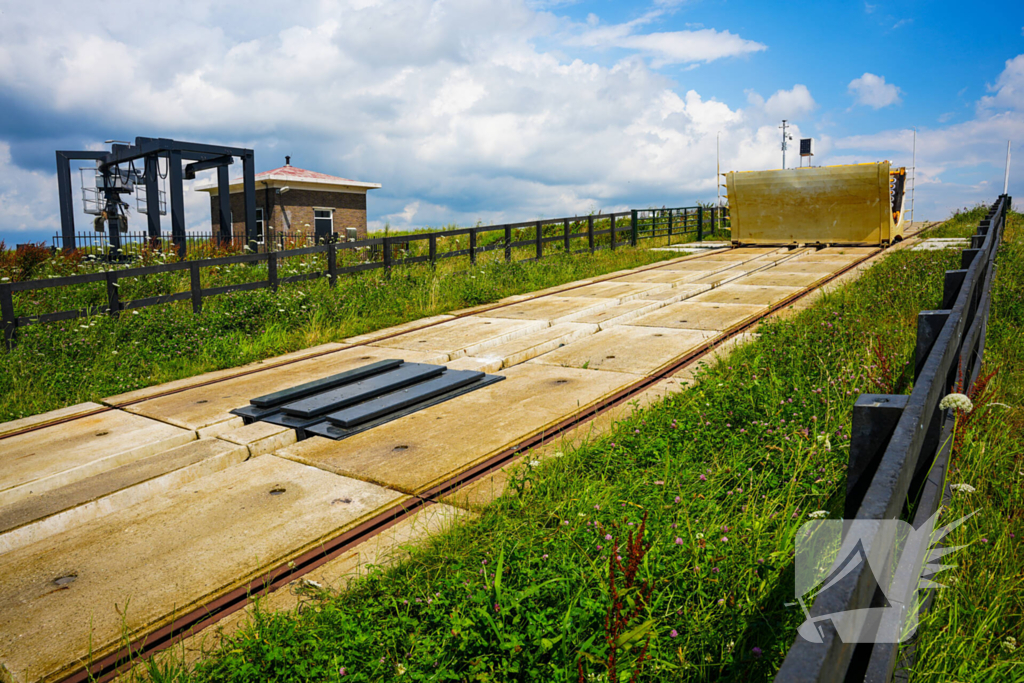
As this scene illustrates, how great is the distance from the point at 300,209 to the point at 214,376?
28688 mm

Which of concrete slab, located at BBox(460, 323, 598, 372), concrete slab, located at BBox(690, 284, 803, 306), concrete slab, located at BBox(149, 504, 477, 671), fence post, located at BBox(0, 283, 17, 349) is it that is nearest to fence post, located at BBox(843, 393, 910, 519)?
concrete slab, located at BBox(149, 504, 477, 671)

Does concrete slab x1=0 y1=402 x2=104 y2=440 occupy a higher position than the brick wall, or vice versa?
the brick wall

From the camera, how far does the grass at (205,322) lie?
6.69 meters

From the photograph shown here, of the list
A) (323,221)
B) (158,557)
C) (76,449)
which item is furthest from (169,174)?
(158,557)

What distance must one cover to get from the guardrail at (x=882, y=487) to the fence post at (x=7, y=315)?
29.0 feet

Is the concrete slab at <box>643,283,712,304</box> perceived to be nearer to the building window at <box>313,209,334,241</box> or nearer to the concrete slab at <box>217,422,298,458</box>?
the concrete slab at <box>217,422,298,458</box>

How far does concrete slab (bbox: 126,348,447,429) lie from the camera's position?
5426 mm

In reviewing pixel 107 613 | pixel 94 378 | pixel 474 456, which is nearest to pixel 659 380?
pixel 474 456

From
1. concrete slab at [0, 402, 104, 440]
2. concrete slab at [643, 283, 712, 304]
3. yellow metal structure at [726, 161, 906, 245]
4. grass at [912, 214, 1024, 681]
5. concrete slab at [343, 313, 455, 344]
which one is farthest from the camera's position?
yellow metal structure at [726, 161, 906, 245]

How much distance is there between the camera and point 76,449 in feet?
15.9

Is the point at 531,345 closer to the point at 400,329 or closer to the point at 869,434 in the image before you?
the point at 400,329

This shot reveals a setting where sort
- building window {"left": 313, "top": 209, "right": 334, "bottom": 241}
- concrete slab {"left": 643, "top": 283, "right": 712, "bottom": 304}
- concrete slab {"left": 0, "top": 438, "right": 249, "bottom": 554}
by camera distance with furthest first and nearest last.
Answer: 1. building window {"left": 313, "top": 209, "right": 334, "bottom": 241}
2. concrete slab {"left": 643, "top": 283, "right": 712, "bottom": 304}
3. concrete slab {"left": 0, "top": 438, "right": 249, "bottom": 554}

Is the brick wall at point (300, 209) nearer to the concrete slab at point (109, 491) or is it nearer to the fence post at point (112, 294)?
the fence post at point (112, 294)

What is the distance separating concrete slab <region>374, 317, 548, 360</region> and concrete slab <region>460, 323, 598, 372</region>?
0.44 feet
